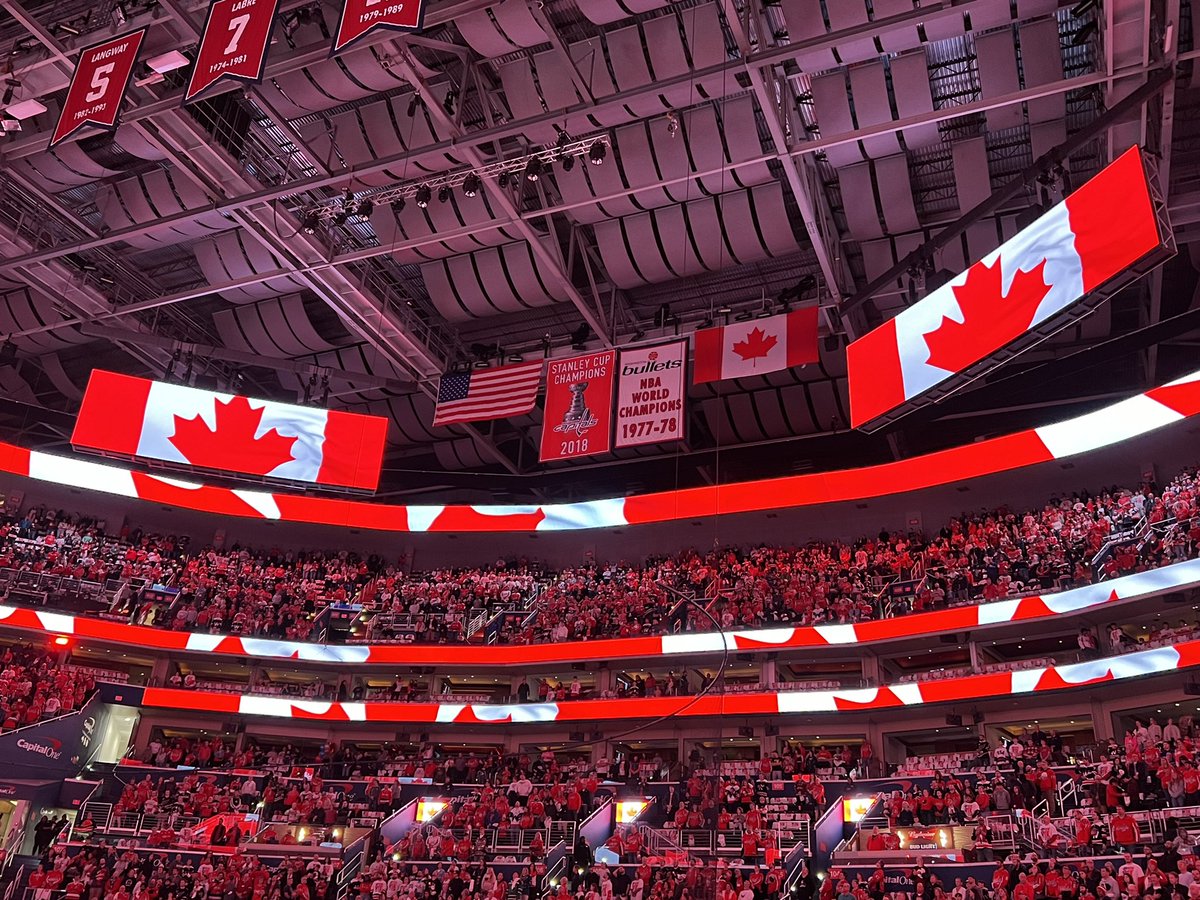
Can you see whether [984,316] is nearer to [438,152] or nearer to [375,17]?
[438,152]

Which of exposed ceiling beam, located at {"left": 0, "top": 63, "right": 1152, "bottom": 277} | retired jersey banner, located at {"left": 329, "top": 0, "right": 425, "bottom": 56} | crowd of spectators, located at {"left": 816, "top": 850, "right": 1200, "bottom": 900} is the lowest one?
crowd of spectators, located at {"left": 816, "top": 850, "right": 1200, "bottom": 900}

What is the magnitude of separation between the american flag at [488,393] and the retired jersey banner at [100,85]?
448 inches

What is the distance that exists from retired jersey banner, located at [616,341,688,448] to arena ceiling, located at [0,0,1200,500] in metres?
2.25

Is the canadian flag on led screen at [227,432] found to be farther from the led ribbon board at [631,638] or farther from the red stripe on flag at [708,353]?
the led ribbon board at [631,638]

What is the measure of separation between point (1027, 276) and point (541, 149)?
9.75 m

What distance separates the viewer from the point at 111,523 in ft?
118

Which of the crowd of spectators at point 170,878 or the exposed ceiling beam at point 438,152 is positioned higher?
the exposed ceiling beam at point 438,152

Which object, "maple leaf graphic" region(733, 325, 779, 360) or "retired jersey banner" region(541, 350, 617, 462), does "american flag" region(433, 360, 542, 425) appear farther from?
"maple leaf graphic" region(733, 325, 779, 360)

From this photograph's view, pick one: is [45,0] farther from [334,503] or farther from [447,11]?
[334,503]

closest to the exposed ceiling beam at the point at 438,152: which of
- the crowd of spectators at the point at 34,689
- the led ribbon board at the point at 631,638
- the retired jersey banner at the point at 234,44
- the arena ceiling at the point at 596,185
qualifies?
the arena ceiling at the point at 596,185

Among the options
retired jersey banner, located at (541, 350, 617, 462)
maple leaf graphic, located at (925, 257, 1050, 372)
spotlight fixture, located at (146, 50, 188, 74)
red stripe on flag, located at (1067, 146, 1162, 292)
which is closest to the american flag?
retired jersey banner, located at (541, 350, 617, 462)

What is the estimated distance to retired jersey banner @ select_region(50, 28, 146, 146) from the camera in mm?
14750

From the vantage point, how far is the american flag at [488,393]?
2447 centimetres

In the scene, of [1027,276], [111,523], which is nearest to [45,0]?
[1027,276]
